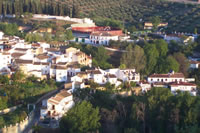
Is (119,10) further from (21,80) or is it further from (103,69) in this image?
(21,80)

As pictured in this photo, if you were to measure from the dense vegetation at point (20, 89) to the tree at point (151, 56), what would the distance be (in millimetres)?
7173

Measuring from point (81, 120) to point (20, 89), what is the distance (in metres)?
5.09

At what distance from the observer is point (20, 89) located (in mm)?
24516

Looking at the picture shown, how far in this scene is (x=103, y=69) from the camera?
94.5ft

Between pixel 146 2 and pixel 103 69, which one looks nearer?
pixel 103 69

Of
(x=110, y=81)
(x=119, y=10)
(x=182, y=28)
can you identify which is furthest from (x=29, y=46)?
(x=119, y=10)

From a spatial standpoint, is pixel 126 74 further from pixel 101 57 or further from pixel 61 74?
pixel 101 57

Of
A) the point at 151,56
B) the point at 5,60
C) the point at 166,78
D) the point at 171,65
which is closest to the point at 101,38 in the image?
the point at 151,56

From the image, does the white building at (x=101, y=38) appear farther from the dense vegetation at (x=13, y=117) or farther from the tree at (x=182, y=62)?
the dense vegetation at (x=13, y=117)

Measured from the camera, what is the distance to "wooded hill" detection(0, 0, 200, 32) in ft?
139

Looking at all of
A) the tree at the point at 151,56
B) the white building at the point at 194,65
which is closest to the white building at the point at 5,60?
the tree at the point at 151,56

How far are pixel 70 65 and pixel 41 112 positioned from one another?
572 centimetres

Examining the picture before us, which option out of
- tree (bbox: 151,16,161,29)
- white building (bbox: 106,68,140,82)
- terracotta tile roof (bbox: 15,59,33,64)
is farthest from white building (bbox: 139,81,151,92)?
tree (bbox: 151,16,161,29)

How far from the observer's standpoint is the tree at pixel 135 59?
97.3ft
